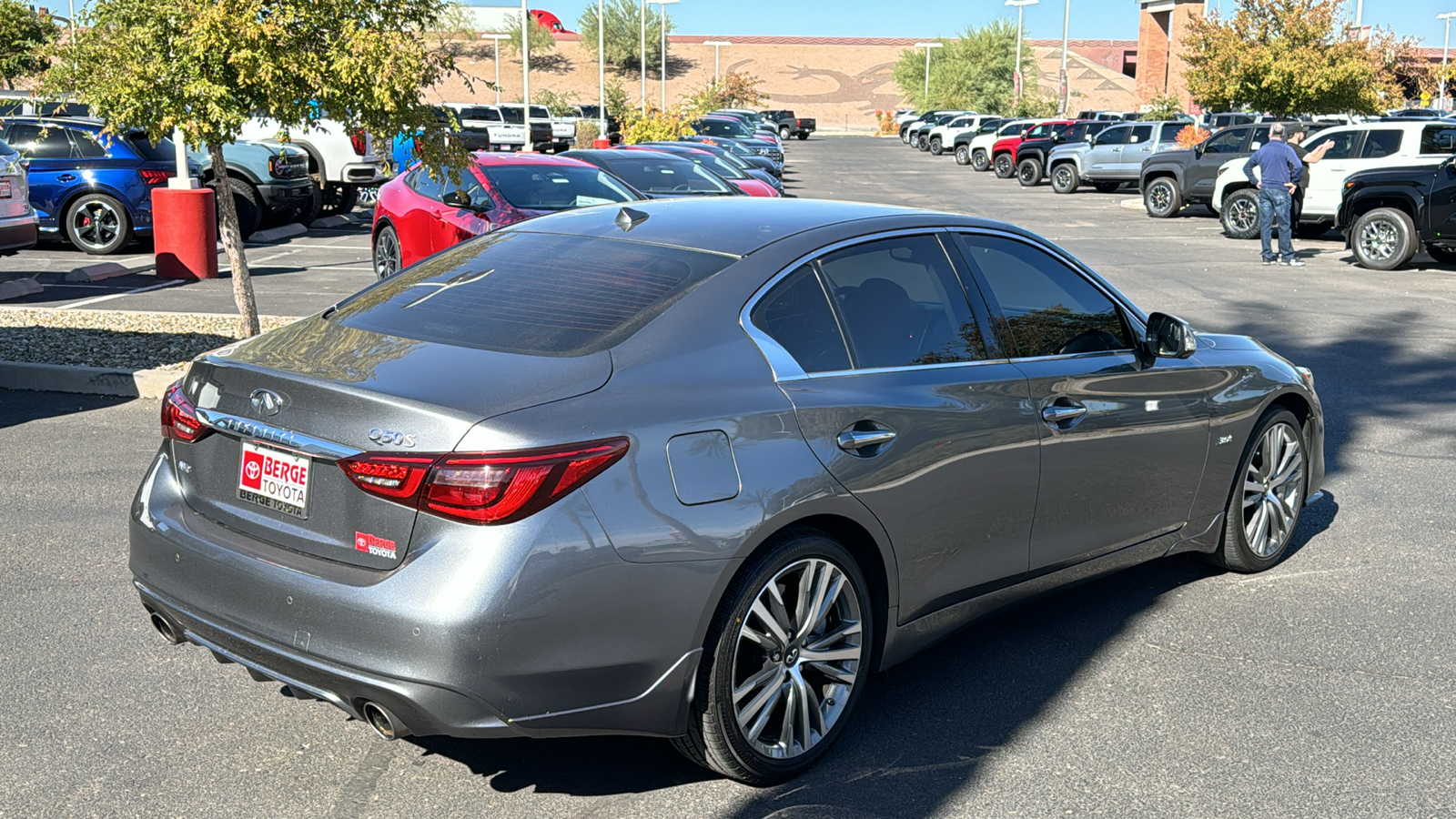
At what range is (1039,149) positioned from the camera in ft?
126

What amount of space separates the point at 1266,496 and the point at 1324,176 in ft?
58.0

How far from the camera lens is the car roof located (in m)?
4.32

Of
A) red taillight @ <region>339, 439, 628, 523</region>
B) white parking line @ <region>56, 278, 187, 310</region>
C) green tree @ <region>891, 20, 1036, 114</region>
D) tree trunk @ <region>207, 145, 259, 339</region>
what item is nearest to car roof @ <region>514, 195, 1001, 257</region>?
red taillight @ <region>339, 439, 628, 523</region>

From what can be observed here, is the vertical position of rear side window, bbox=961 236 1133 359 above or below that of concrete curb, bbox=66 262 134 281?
above

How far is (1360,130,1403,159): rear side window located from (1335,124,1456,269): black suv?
2.85 metres

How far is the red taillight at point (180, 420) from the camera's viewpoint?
3.86m

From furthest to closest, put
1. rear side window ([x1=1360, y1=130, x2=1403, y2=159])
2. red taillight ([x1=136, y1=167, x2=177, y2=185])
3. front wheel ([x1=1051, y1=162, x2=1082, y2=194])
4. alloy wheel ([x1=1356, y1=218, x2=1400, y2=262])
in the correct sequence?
front wheel ([x1=1051, y1=162, x2=1082, y2=194])
rear side window ([x1=1360, y1=130, x2=1403, y2=159])
alloy wheel ([x1=1356, y1=218, x2=1400, y2=262])
red taillight ([x1=136, y1=167, x2=177, y2=185])

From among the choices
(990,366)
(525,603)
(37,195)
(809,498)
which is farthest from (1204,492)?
(37,195)

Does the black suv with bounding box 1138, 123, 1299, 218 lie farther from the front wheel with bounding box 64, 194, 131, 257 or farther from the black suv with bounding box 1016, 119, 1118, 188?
the front wheel with bounding box 64, 194, 131, 257

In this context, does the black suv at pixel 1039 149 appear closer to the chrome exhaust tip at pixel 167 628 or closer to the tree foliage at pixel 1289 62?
the tree foliage at pixel 1289 62

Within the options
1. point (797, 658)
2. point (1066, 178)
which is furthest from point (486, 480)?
point (1066, 178)

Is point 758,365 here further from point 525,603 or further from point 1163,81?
point 1163,81

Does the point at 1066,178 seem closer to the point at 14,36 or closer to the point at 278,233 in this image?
the point at 278,233

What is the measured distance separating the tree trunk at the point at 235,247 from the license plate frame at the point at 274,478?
258 inches
